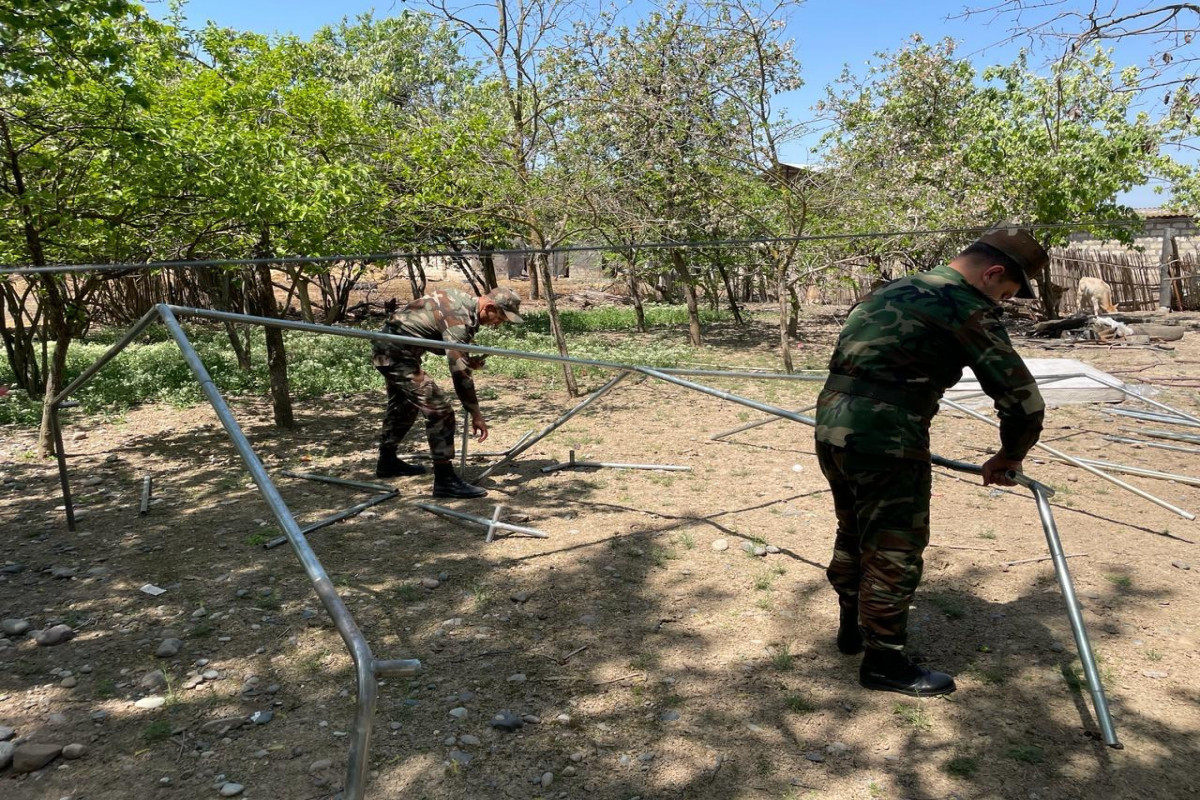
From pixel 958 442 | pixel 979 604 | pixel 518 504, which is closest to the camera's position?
pixel 979 604

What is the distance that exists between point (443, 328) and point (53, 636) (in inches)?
115

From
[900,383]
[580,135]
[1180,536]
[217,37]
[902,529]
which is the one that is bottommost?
[1180,536]

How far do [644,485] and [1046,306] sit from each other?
1418 centimetres

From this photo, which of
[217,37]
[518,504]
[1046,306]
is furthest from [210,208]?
[1046,306]

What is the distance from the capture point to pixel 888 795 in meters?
2.58

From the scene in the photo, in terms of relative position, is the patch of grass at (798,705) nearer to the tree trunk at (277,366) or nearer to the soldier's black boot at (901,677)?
the soldier's black boot at (901,677)

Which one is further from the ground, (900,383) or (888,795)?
(900,383)

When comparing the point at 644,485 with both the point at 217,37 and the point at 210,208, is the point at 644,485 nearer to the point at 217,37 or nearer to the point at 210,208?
the point at 210,208

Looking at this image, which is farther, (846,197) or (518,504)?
(846,197)

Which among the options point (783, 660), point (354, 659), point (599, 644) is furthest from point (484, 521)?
point (354, 659)

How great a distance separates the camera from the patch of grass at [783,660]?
3383mm

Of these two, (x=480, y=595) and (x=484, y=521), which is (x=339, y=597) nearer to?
(x=480, y=595)

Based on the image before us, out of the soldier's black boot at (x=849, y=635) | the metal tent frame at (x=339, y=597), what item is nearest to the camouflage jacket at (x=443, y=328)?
the metal tent frame at (x=339, y=597)

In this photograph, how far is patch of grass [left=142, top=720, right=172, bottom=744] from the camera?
9.52 feet
